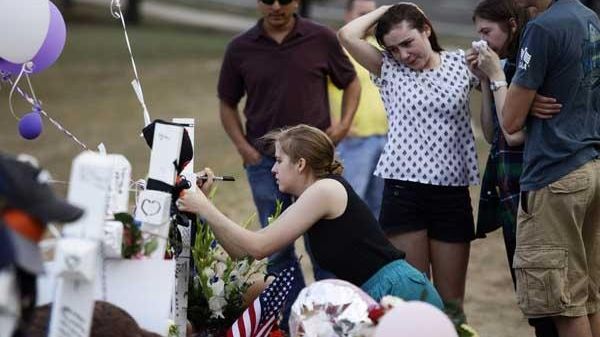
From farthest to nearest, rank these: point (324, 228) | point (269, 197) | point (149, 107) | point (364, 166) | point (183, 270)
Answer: point (149, 107), point (364, 166), point (269, 197), point (183, 270), point (324, 228)

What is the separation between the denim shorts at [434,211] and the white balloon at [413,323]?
66.2 inches

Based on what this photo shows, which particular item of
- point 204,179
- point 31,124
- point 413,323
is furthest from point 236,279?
point 413,323

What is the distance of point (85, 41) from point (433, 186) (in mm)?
18957

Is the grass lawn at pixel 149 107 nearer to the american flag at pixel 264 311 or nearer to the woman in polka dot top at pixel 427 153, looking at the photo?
the woman in polka dot top at pixel 427 153

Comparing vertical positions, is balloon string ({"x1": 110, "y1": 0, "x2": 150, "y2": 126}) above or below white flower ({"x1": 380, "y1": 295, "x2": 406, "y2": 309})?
above

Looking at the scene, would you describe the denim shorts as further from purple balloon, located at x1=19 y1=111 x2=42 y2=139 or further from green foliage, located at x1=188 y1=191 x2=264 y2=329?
purple balloon, located at x1=19 y1=111 x2=42 y2=139

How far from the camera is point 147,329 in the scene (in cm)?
391

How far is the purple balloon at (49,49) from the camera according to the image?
5.09 m

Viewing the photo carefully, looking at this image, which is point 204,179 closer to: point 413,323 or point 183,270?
point 183,270

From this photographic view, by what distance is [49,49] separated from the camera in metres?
5.16

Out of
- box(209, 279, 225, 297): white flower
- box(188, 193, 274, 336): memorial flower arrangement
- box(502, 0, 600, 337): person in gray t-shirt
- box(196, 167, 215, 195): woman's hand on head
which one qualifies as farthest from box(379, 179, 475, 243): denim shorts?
box(196, 167, 215, 195): woman's hand on head

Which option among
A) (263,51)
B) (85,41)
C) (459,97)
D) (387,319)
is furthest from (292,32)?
(85,41)

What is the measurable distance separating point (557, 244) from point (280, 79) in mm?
2221

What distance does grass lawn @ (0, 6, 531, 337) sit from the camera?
762cm
